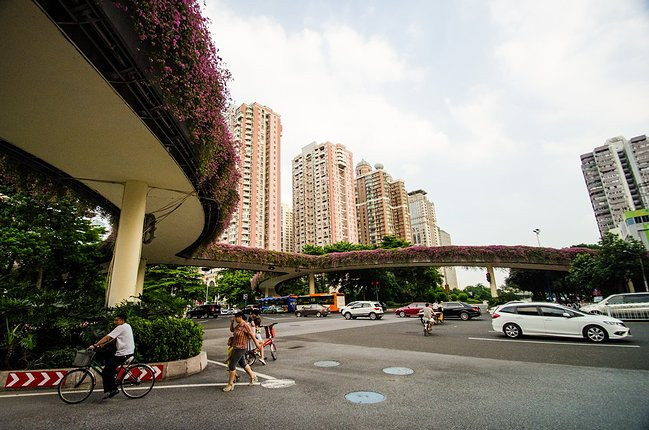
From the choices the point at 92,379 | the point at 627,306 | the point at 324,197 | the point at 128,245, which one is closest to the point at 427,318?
the point at 627,306

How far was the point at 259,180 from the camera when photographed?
9462cm

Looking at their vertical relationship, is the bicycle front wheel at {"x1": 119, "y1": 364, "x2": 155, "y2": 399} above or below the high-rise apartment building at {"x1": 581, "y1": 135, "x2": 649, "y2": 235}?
below

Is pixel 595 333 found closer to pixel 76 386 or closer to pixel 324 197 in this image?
pixel 76 386

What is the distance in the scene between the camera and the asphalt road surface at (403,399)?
15.4ft

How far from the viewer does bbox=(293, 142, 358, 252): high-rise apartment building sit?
342 feet

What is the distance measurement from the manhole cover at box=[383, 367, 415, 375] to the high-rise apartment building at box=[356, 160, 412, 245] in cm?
10107

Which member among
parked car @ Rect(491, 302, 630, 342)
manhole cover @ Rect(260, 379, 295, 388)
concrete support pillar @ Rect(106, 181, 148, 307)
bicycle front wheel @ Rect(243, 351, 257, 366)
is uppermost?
concrete support pillar @ Rect(106, 181, 148, 307)

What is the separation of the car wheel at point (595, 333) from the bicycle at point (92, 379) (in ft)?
46.6

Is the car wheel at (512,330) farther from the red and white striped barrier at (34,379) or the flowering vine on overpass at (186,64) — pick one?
the red and white striped barrier at (34,379)

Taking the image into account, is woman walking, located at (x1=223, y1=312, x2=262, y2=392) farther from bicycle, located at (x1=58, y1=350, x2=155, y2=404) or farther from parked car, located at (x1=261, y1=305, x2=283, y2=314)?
parked car, located at (x1=261, y1=305, x2=283, y2=314)

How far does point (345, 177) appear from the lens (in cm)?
11025

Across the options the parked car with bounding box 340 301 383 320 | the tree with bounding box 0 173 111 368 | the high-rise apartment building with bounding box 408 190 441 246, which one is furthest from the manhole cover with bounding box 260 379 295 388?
the high-rise apartment building with bounding box 408 190 441 246

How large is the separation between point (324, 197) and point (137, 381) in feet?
326

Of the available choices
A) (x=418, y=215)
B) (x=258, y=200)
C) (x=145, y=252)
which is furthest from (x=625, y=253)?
(x=418, y=215)
